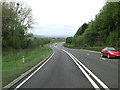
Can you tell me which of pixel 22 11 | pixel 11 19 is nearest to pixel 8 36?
pixel 11 19

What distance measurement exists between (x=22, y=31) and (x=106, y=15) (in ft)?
77.2

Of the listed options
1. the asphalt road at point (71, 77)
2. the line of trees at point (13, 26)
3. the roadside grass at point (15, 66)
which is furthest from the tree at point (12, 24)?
the asphalt road at point (71, 77)

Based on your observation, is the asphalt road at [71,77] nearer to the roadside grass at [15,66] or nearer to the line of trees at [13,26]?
the roadside grass at [15,66]

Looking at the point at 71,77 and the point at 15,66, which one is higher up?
the point at 71,77

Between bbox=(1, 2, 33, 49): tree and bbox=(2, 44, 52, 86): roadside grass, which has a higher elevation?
bbox=(1, 2, 33, 49): tree

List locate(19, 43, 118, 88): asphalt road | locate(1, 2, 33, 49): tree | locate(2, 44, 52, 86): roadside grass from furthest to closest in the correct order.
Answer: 1. locate(1, 2, 33, 49): tree
2. locate(2, 44, 52, 86): roadside grass
3. locate(19, 43, 118, 88): asphalt road

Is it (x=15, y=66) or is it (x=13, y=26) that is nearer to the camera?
(x=15, y=66)

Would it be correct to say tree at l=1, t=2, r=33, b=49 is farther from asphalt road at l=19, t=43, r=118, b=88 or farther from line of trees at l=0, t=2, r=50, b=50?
asphalt road at l=19, t=43, r=118, b=88

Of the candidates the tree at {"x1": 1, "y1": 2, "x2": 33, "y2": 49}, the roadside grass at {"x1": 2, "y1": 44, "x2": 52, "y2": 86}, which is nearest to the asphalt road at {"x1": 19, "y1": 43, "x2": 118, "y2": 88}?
the roadside grass at {"x1": 2, "y1": 44, "x2": 52, "y2": 86}

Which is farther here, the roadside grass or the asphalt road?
the roadside grass

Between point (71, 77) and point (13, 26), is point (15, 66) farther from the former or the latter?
point (13, 26)

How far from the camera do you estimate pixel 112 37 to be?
1302 inches

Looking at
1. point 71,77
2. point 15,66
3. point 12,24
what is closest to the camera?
point 71,77

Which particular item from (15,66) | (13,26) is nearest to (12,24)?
(13,26)
